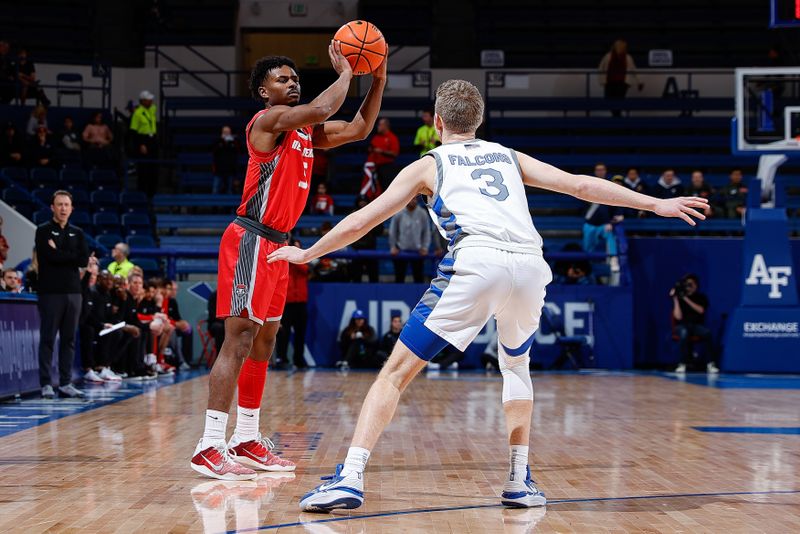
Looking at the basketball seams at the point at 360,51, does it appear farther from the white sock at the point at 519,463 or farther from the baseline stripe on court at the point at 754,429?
the baseline stripe on court at the point at 754,429

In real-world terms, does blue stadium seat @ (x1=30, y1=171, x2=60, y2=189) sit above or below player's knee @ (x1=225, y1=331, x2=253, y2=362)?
above

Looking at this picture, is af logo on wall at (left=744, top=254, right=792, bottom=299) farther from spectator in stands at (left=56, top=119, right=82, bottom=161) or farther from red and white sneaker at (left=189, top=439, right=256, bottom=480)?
spectator in stands at (left=56, top=119, right=82, bottom=161)

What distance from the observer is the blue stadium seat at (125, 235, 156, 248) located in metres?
19.0

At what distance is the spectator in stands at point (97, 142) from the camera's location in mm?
21688

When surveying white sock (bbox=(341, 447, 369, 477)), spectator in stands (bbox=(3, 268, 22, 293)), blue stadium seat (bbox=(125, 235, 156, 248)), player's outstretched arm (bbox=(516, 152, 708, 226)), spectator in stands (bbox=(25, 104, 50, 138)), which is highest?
spectator in stands (bbox=(25, 104, 50, 138))

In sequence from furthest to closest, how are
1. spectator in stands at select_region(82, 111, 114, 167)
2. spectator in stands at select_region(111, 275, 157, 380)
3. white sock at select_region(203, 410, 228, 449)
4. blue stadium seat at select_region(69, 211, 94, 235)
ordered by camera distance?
spectator in stands at select_region(82, 111, 114, 167) < blue stadium seat at select_region(69, 211, 94, 235) < spectator in stands at select_region(111, 275, 157, 380) < white sock at select_region(203, 410, 228, 449)

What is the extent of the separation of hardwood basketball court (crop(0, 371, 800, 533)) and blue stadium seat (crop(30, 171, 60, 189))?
1036 cm

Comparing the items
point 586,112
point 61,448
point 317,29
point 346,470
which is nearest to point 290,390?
point 61,448

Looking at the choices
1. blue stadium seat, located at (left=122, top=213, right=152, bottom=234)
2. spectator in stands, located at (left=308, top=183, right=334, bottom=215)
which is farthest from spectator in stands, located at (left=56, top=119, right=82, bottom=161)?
spectator in stands, located at (left=308, top=183, right=334, bottom=215)

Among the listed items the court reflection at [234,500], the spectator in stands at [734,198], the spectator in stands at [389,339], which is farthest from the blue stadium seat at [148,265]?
the court reflection at [234,500]

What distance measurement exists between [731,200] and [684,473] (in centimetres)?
1440

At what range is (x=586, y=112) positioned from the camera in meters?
24.3

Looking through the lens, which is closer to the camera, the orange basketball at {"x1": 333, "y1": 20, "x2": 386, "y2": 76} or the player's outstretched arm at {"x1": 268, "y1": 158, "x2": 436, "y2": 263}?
the player's outstretched arm at {"x1": 268, "y1": 158, "x2": 436, "y2": 263}

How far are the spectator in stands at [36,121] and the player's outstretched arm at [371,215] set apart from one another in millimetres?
17864
